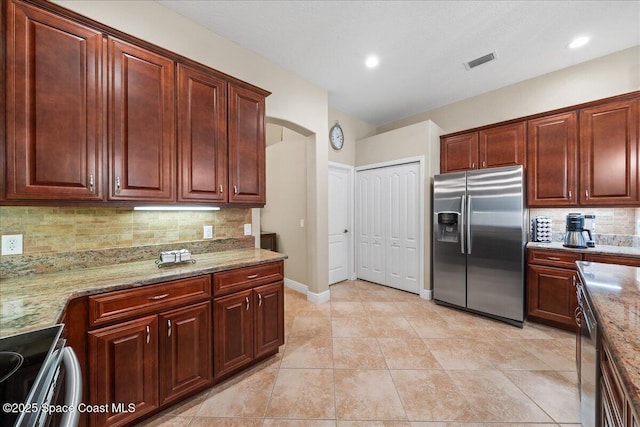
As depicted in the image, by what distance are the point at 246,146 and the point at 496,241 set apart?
3046 mm

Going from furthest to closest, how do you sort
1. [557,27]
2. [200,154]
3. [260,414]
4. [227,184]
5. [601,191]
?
[601,191] → [557,27] → [227,184] → [200,154] → [260,414]

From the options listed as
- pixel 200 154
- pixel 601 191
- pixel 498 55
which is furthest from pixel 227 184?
pixel 601 191

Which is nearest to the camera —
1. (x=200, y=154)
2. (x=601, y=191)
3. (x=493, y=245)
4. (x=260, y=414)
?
(x=260, y=414)

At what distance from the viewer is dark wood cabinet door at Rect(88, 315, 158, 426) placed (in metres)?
1.35

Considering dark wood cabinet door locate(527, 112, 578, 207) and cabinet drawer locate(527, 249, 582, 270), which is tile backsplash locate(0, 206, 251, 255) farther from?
dark wood cabinet door locate(527, 112, 578, 207)

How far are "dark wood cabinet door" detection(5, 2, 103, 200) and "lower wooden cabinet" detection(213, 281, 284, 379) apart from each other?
1.16 metres

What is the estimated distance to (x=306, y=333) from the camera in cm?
271

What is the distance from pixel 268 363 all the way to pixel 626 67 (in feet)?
16.0

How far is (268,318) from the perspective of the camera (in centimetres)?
214

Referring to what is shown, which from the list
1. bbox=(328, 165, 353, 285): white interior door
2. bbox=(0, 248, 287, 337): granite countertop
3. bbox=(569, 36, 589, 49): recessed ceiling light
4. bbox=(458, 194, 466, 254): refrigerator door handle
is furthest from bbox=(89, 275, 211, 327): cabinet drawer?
bbox=(569, 36, 589, 49): recessed ceiling light

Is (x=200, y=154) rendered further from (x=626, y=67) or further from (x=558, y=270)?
(x=626, y=67)

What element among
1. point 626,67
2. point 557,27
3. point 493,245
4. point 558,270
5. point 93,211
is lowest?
point 558,270

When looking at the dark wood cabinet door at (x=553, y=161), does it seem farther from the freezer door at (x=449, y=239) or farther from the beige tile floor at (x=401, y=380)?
the beige tile floor at (x=401, y=380)

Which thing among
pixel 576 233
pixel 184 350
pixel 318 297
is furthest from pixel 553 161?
pixel 184 350
